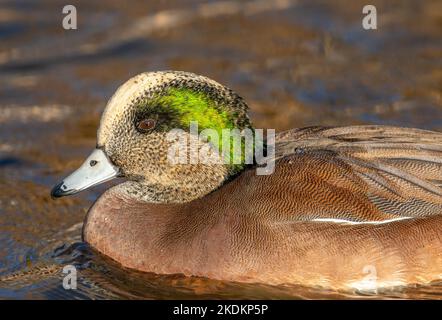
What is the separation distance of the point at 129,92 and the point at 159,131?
1.03 ft

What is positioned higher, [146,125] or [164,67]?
[164,67]

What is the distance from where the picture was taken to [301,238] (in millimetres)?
6199

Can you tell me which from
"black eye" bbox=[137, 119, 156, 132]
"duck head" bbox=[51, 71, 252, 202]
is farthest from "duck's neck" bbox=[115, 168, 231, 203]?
"black eye" bbox=[137, 119, 156, 132]

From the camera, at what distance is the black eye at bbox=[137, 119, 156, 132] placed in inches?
261

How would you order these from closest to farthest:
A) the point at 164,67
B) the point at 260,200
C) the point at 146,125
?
the point at 260,200
the point at 146,125
the point at 164,67

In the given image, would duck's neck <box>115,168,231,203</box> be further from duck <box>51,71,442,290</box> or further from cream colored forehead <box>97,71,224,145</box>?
cream colored forehead <box>97,71,224,145</box>

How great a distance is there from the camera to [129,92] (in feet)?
21.5

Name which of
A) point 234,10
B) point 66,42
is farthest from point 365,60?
point 66,42

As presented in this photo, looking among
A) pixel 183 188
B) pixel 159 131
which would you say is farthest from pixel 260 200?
pixel 159 131

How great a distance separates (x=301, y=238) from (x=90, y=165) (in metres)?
1.45

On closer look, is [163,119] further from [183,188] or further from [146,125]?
[183,188]

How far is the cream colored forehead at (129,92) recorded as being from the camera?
6.55 meters

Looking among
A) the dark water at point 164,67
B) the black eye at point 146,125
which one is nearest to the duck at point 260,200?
the black eye at point 146,125

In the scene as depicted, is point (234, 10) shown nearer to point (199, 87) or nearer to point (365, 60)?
point (365, 60)
